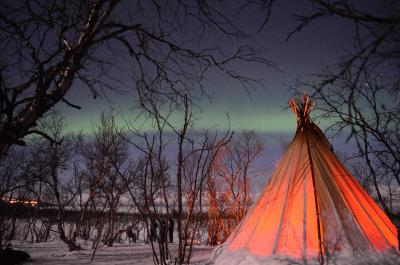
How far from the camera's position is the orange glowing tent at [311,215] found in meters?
5.07

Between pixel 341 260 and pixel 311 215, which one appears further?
pixel 311 215

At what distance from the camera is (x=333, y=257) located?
479cm

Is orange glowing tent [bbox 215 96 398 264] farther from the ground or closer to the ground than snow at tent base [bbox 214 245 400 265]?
farther from the ground

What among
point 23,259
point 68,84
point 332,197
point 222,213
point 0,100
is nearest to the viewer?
point 0,100

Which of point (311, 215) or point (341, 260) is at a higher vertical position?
point (311, 215)

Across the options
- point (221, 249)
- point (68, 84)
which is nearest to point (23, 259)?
point (221, 249)

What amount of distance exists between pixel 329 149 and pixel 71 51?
19.8 ft

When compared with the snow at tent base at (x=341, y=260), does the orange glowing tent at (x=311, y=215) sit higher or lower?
higher

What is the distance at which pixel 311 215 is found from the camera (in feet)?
17.9

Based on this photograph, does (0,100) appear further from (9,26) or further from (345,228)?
(345,228)

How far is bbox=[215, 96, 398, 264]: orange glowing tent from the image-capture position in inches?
199

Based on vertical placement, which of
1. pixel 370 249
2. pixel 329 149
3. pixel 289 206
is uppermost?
pixel 329 149

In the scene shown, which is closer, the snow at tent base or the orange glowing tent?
the snow at tent base

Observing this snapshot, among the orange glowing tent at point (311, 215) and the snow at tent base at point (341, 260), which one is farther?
the orange glowing tent at point (311, 215)
